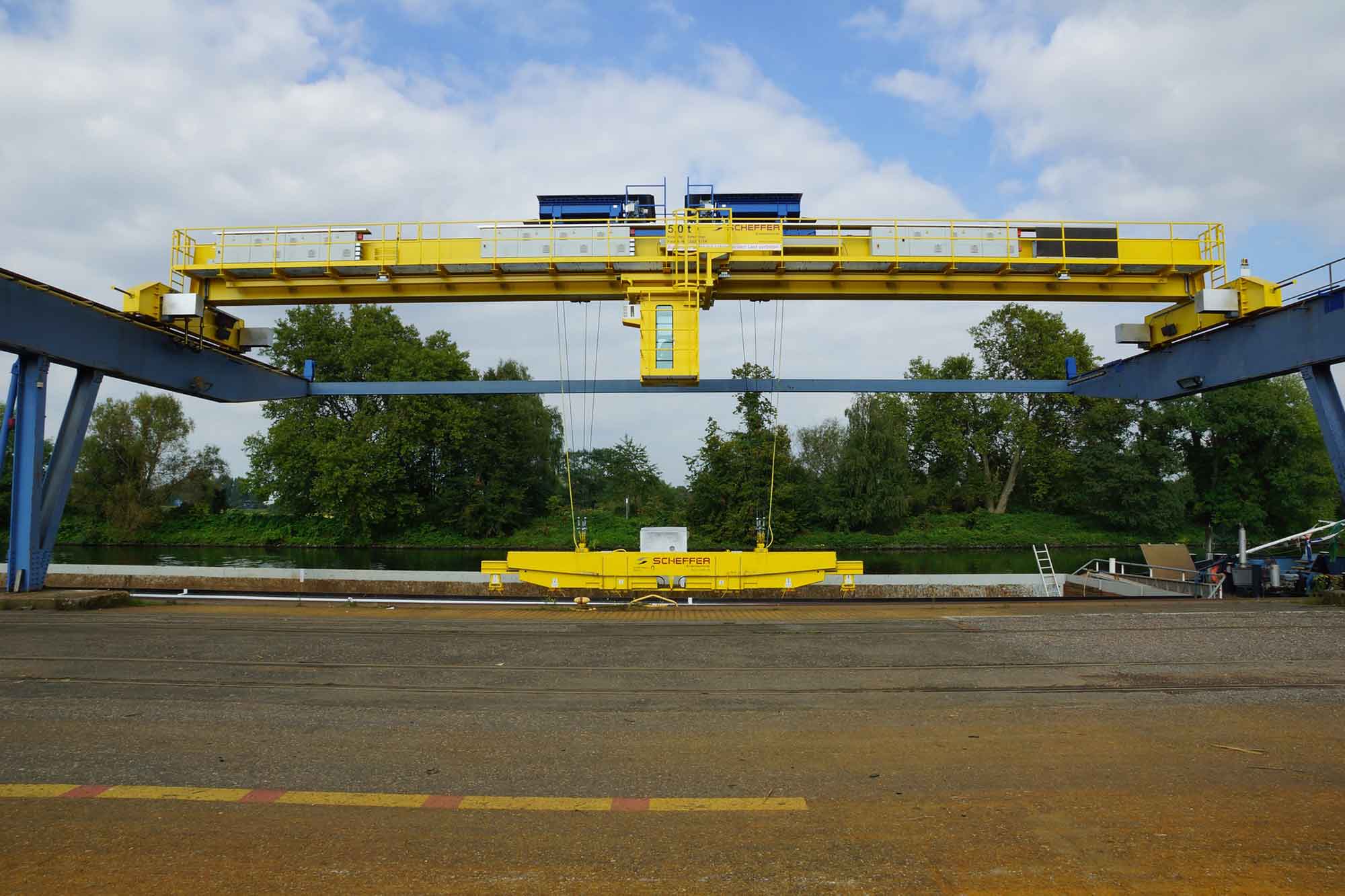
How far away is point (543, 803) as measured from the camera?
14.3 ft

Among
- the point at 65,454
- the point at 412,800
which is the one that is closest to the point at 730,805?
the point at 412,800

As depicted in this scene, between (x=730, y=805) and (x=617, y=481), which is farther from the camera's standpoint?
(x=617, y=481)

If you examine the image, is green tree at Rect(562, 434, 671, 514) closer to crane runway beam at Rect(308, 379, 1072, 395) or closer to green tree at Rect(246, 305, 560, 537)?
green tree at Rect(246, 305, 560, 537)

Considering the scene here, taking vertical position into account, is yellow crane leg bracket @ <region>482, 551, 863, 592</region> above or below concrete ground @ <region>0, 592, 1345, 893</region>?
above

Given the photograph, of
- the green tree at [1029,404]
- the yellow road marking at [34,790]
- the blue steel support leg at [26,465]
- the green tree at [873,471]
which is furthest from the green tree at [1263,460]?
the yellow road marking at [34,790]

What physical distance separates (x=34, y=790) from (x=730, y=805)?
13.7 feet

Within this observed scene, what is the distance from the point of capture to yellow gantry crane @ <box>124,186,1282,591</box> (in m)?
15.3

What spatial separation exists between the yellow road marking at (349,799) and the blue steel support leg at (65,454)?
1341 cm

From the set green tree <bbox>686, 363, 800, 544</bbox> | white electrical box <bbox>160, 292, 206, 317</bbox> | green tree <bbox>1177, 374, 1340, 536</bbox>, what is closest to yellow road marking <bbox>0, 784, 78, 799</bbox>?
white electrical box <bbox>160, 292, 206, 317</bbox>

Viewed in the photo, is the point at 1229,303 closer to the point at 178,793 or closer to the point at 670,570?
the point at 670,570

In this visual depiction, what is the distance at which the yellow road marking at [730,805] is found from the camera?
4.27 metres

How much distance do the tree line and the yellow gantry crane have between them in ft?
96.6

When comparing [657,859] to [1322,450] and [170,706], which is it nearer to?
[170,706]

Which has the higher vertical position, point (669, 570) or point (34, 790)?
point (669, 570)
